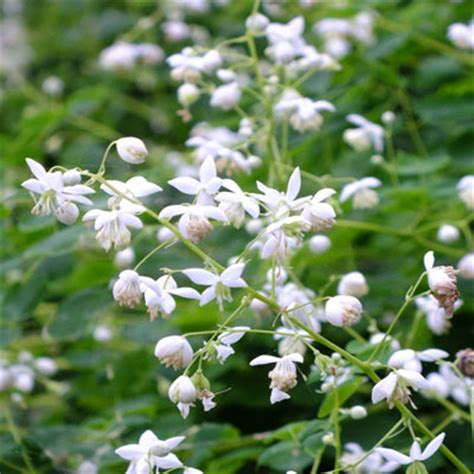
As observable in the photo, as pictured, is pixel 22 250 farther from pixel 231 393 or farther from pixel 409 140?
pixel 409 140

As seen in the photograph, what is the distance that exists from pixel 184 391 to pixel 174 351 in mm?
50

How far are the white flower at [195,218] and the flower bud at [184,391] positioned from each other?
16 cm

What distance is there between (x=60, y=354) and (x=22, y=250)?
0.39 metres

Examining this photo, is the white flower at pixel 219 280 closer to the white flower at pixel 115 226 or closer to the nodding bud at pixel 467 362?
the white flower at pixel 115 226

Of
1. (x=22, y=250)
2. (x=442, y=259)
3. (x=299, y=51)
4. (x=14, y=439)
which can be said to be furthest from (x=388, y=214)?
(x=14, y=439)

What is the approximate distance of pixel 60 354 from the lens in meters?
2.36

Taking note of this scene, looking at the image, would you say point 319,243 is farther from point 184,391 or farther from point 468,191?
point 184,391

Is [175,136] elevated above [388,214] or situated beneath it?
situated beneath

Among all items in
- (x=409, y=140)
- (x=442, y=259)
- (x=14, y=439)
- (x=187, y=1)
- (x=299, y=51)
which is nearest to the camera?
(x=14, y=439)

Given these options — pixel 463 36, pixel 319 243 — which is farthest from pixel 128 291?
pixel 463 36

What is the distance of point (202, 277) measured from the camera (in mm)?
1105

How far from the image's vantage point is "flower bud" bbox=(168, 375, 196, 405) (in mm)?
1075

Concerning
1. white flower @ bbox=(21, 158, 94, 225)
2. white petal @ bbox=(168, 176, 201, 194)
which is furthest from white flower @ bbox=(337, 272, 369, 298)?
white flower @ bbox=(21, 158, 94, 225)

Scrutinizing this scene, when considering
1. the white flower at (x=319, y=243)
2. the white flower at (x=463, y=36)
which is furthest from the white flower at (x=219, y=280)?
the white flower at (x=463, y=36)
